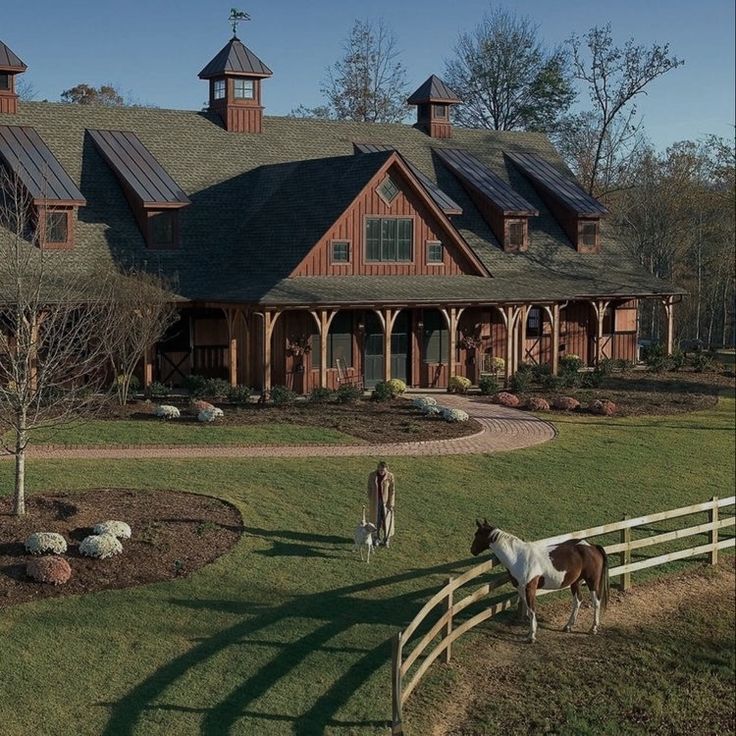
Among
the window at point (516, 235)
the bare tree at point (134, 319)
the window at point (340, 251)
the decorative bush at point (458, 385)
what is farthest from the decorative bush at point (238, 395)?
the window at point (516, 235)

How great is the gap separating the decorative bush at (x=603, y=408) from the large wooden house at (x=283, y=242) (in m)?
4.26

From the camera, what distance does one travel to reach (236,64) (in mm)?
33594

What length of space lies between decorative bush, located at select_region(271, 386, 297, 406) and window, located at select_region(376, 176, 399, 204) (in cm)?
712

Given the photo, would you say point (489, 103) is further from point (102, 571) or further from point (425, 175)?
point (102, 571)

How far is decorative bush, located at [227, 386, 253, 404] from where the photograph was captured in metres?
27.7

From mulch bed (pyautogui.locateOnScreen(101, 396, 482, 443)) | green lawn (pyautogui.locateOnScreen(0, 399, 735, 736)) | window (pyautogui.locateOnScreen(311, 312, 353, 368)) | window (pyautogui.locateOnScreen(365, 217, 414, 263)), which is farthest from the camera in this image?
window (pyautogui.locateOnScreen(365, 217, 414, 263))

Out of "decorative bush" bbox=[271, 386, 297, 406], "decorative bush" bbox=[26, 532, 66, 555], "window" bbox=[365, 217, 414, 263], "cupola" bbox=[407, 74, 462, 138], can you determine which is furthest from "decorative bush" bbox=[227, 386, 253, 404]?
"cupola" bbox=[407, 74, 462, 138]

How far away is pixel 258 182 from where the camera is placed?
34.7 meters

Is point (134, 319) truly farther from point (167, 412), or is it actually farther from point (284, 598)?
point (284, 598)

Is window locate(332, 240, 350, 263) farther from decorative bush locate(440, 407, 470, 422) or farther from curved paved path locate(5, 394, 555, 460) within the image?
decorative bush locate(440, 407, 470, 422)

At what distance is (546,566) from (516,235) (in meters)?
25.0

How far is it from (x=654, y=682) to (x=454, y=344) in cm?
1917

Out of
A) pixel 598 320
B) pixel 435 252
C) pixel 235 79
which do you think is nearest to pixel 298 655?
pixel 435 252

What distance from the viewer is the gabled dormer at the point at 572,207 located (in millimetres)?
40281
